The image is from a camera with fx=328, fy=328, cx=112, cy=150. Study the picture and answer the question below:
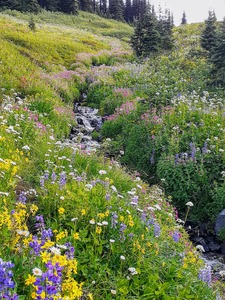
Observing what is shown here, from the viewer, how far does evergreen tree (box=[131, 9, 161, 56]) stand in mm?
27328

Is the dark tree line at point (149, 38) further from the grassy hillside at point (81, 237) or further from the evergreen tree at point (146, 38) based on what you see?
the grassy hillside at point (81, 237)

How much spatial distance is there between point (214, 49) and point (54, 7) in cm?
6625

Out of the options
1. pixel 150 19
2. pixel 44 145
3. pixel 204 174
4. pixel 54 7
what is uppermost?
pixel 54 7

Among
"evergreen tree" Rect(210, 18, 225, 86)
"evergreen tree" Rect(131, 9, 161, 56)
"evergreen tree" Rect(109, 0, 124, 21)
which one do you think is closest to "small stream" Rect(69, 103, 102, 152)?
"evergreen tree" Rect(210, 18, 225, 86)

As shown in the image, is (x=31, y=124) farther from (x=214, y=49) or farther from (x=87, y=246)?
(x=214, y=49)

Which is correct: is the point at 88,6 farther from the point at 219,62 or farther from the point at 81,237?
the point at 81,237

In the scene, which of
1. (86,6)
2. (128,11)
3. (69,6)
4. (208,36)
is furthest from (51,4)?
(208,36)

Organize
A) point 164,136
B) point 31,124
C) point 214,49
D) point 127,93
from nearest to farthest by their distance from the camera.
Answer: point 31,124 → point 164,136 → point 127,93 → point 214,49

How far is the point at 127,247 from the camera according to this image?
418 centimetres

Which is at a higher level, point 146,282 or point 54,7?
point 54,7

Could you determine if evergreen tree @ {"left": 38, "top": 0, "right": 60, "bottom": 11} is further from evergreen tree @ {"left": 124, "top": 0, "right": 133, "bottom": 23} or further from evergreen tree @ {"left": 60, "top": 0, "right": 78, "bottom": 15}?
evergreen tree @ {"left": 124, "top": 0, "right": 133, "bottom": 23}

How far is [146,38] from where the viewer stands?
90.1ft

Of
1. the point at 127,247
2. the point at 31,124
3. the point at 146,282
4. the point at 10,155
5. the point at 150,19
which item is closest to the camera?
the point at 146,282

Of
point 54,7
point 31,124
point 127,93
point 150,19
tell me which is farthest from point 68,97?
point 54,7
